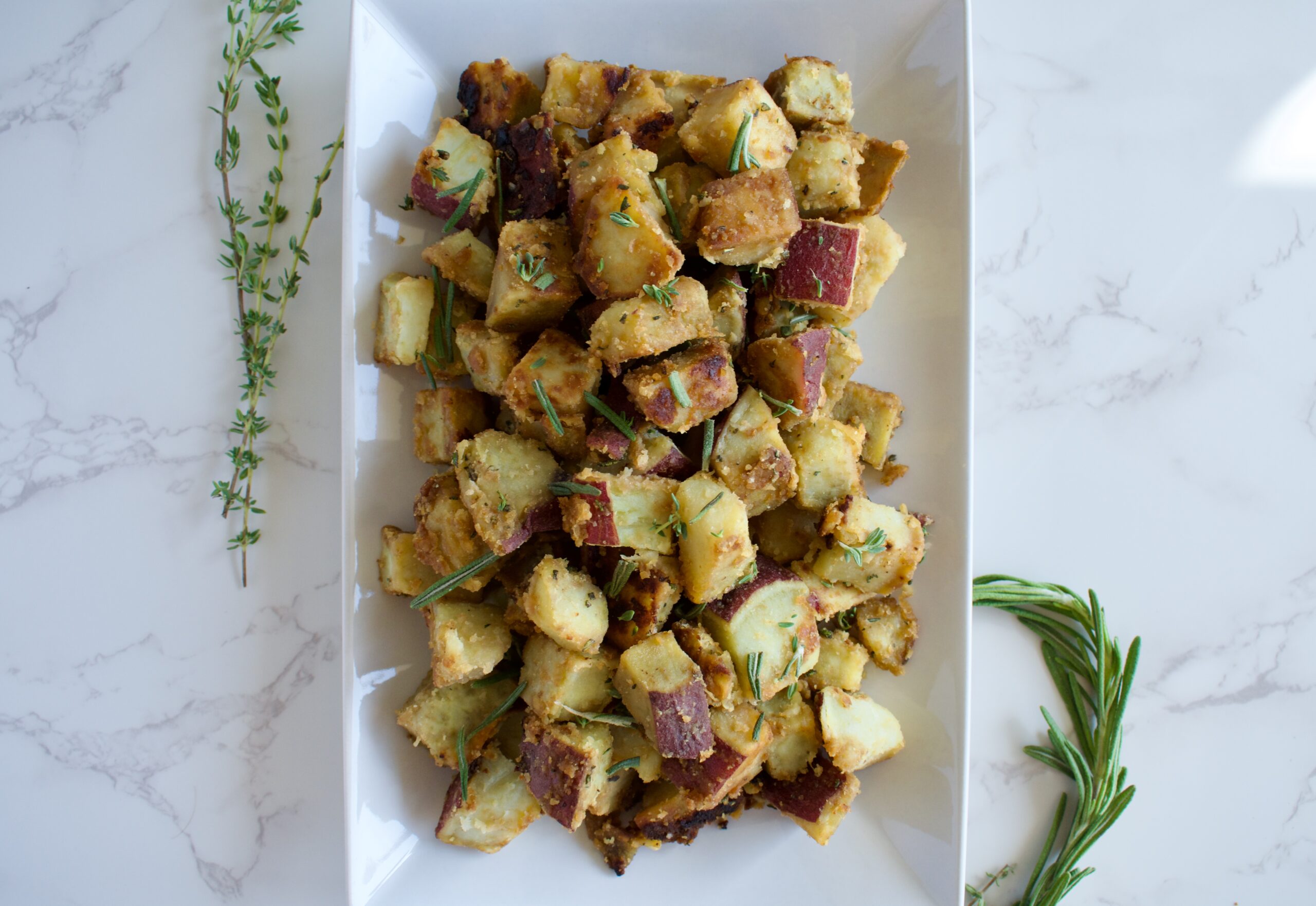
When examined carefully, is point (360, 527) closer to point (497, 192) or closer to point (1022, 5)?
point (497, 192)

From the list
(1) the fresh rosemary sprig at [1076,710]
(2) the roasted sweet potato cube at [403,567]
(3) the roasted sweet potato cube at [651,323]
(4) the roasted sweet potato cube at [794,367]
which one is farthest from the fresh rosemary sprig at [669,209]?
(1) the fresh rosemary sprig at [1076,710]

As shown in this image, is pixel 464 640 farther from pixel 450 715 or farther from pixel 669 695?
pixel 669 695

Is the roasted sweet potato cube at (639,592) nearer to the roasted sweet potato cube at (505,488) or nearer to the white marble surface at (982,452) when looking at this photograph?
the roasted sweet potato cube at (505,488)

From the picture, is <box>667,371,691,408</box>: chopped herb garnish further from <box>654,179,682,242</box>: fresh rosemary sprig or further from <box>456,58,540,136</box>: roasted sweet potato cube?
<box>456,58,540,136</box>: roasted sweet potato cube

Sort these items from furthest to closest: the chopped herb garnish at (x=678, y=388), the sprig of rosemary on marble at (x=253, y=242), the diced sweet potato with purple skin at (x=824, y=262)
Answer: the sprig of rosemary on marble at (x=253, y=242)
the diced sweet potato with purple skin at (x=824, y=262)
the chopped herb garnish at (x=678, y=388)

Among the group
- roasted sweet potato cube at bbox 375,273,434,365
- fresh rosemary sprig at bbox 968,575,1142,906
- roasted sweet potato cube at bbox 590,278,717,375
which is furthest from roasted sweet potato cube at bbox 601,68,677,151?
fresh rosemary sprig at bbox 968,575,1142,906

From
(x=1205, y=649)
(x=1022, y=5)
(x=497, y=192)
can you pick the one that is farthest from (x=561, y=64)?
(x=1205, y=649)
